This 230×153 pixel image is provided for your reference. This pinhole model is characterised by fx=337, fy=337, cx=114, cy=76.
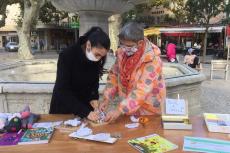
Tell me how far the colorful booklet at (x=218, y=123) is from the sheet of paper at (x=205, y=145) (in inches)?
9.7

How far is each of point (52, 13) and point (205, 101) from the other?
34.7m

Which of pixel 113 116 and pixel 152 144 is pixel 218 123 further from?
pixel 113 116

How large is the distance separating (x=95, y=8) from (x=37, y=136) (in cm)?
458

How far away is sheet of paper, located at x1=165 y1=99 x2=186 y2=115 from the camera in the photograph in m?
2.88

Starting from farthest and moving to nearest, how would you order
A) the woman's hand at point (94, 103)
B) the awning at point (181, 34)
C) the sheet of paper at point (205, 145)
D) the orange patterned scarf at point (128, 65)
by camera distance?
1. the awning at point (181, 34)
2. the woman's hand at point (94, 103)
3. the orange patterned scarf at point (128, 65)
4. the sheet of paper at point (205, 145)

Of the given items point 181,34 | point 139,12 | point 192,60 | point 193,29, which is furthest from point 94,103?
point 139,12

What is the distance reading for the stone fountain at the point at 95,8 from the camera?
6613 millimetres

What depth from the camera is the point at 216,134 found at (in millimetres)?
2711

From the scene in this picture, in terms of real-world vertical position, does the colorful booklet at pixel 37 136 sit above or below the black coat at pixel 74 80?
below

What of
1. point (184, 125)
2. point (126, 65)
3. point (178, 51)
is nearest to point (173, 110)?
point (184, 125)

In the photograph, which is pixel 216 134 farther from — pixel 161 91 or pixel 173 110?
pixel 161 91

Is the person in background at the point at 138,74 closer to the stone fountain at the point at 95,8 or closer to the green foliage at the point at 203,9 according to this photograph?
the stone fountain at the point at 95,8

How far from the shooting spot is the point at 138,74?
3.02m

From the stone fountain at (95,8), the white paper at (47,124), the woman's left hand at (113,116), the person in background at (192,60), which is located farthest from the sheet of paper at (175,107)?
the person in background at (192,60)
